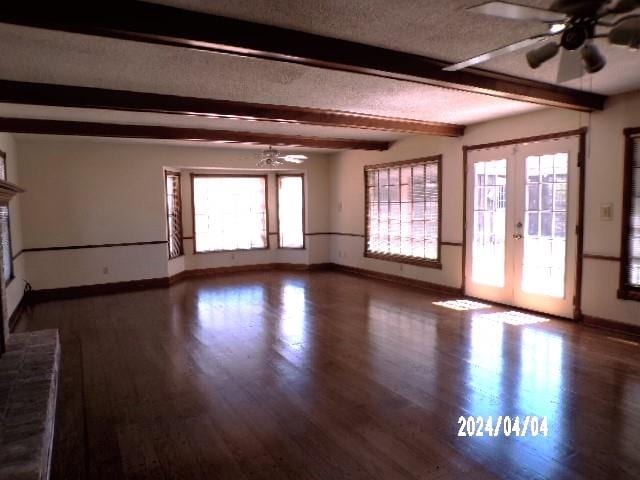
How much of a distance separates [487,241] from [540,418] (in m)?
3.51

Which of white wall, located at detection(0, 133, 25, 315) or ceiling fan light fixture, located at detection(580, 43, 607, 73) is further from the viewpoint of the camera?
white wall, located at detection(0, 133, 25, 315)

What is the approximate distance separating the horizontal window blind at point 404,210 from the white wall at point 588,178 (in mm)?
176

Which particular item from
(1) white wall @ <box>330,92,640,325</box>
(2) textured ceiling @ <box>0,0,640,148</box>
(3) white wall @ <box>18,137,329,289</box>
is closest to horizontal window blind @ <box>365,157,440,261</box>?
(1) white wall @ <box>330,92,640,325</box>

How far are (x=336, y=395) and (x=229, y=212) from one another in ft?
21.1

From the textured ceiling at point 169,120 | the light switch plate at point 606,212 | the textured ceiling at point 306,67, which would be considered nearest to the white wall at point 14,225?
the textured ceiling at point 169,120

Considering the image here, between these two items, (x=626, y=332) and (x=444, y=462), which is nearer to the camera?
(x=444, y=462)

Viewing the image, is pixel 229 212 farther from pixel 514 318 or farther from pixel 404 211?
pixel 514 318

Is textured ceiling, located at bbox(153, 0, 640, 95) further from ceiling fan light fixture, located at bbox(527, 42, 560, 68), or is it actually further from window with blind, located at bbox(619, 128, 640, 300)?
window with blind, located at bbox(619, 128, 640, 300)

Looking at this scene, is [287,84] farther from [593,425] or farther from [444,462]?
[593,425]

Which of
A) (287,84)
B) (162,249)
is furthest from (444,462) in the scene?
(162,249)

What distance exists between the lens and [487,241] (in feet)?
19.6

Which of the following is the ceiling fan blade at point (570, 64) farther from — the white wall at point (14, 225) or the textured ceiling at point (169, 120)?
the white wall at point (14, 225)

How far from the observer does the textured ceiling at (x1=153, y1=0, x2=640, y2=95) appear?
8.03 feet

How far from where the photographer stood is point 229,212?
9.04m
